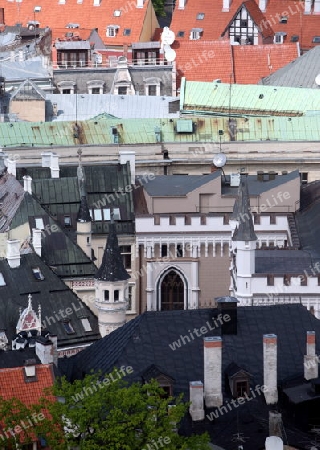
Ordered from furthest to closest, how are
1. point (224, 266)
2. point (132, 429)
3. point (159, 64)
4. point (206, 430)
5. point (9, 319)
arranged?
point (159, 64) → point (224, 266) → point (9, 319) → point (206, 430) → point (132, 429)

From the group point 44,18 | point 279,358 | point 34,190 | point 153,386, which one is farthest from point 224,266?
point 44,18

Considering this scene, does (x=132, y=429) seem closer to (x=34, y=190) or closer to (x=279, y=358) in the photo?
(x=279, y=358)

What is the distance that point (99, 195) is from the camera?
12394cm

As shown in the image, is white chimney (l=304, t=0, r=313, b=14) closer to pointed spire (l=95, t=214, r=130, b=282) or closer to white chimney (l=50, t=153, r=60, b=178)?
white chimney (l=50, t=153, r=60, b=178)

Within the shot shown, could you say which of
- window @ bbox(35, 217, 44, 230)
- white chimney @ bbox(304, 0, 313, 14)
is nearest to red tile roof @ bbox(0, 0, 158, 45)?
white chimney @ bbox(304, 0, 313, 14)

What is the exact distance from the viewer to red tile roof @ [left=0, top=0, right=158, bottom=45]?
183250 millimetres

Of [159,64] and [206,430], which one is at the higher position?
[159,64]

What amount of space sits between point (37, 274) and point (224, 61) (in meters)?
61.8

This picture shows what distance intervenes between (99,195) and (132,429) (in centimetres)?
4485

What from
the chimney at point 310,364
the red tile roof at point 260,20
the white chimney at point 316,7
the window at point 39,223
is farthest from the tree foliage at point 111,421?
the white chimney at point 316,7

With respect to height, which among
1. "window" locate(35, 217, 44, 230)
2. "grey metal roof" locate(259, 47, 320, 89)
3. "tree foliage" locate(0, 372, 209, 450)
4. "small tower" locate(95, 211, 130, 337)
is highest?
"grey metal roof" locate(259, 47, 320, 89)

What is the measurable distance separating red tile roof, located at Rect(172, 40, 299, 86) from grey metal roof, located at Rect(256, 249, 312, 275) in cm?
5725

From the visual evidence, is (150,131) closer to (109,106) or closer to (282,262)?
(109,106)

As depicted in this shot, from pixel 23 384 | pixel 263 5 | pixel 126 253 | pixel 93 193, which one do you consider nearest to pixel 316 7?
pixel 263 5
